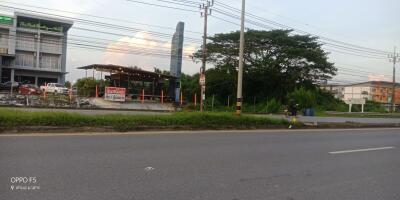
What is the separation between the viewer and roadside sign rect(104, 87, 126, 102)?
3056 centimetres

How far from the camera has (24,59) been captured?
2638 inches

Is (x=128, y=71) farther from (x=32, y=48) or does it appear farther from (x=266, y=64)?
(x=32, y=48)

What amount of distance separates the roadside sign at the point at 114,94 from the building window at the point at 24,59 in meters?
43.3

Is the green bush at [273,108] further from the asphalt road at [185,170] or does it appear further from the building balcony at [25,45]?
the building balcony at [25,45]

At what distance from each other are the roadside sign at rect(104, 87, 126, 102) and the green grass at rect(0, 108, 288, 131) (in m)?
16.1

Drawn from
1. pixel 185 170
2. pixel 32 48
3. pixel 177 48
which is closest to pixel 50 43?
pixel 32 48

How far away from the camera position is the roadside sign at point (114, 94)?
100 ft

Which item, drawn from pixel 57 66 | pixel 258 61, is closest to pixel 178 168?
pixel 258 61

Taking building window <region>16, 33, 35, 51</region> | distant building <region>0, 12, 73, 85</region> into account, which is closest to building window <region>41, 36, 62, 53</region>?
distant building <region>0, 12, 73, 85</region>

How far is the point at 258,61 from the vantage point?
48.1m

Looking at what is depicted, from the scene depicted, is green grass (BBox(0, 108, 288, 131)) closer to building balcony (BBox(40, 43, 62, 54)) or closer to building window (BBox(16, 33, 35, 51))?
building window (BBox(16, 33, 35, 51))

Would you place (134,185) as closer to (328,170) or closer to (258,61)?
(328,170)

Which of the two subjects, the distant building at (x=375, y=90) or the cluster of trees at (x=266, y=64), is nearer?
the cluster of trees at (x=266, y=64)

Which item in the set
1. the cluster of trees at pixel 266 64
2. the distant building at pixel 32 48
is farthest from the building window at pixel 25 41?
the cluster of trees at pixel 266 64
